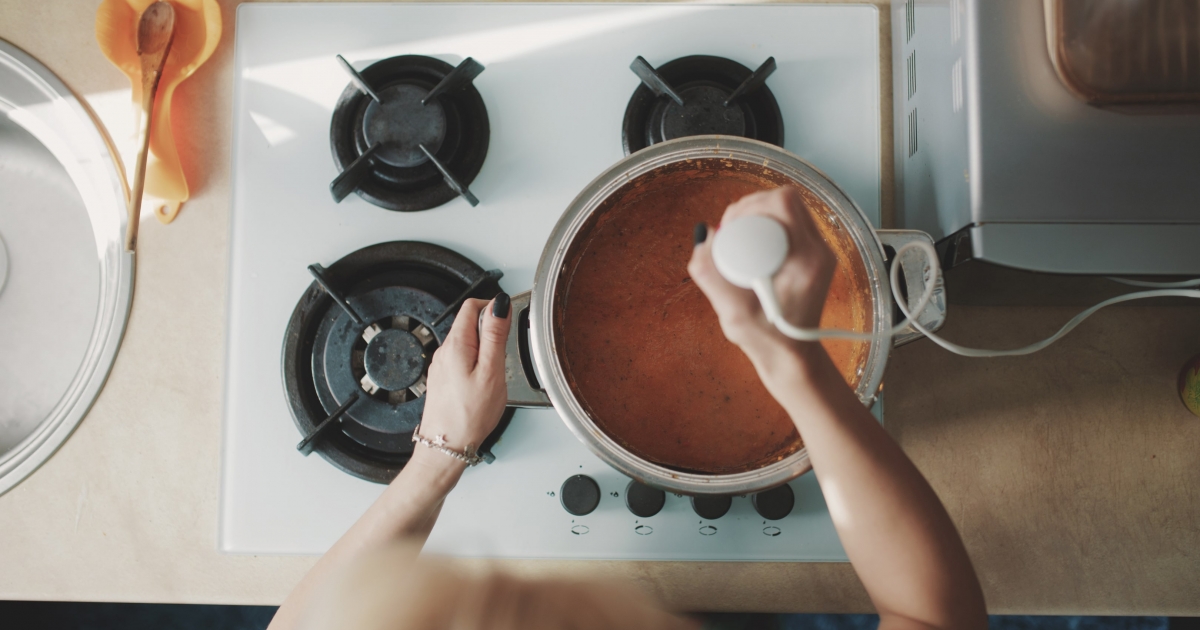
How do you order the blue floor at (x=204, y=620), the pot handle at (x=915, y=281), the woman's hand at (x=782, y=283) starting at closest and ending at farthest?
the woman's hand at (x=782, y=283) → the pot handle at (x=915, y=281) → the blue floor at (x=204, y=620)

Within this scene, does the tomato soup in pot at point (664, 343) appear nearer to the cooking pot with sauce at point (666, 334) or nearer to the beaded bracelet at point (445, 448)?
the cooking pot with sauce at point (666, 334)

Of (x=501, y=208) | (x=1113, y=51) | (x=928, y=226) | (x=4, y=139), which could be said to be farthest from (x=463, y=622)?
(x=4, y=139)

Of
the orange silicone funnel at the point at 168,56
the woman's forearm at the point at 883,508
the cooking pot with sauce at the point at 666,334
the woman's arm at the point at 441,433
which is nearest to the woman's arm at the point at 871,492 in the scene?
the woman's forearm at the point at 883,508

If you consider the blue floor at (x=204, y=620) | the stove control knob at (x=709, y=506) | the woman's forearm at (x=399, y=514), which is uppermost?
Result: the woman's forearm at (x=399, y=514)

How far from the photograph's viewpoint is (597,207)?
1.86 ft

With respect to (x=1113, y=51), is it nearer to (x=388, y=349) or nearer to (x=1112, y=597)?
(x=1112, y=597)

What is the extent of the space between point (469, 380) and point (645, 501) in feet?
0.79

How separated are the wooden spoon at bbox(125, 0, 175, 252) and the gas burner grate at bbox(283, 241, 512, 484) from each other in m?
0.22

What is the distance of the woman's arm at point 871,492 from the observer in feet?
1.39

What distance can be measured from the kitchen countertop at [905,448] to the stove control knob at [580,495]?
3.1 inches

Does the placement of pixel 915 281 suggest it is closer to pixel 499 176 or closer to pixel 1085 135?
pixel 1085 135

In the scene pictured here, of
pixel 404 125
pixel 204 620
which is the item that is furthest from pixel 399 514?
pixel 204 620

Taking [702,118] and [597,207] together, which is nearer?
[597,207]

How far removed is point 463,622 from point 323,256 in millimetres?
443
